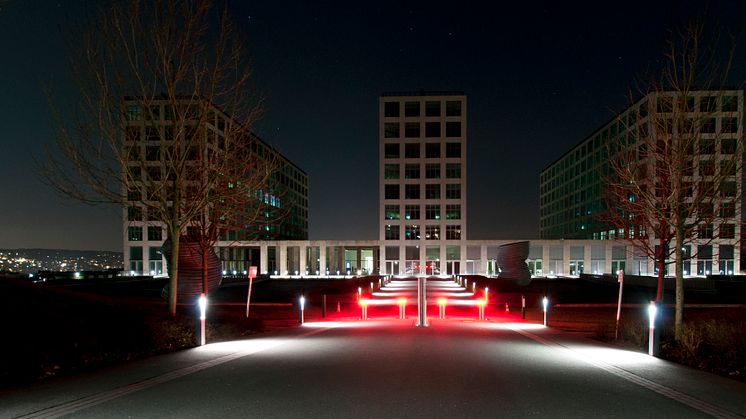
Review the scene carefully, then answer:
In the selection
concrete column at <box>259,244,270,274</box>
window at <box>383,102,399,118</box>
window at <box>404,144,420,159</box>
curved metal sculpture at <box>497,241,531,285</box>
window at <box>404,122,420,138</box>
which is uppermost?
window at <box>383,102,399,118</box>

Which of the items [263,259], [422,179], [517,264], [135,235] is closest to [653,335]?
[517,264]

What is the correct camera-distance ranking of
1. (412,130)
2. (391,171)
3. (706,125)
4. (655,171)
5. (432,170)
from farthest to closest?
1. (391,171)
2. (412,130)
3. (432,170)
4. (706,125)
5. (655,171)

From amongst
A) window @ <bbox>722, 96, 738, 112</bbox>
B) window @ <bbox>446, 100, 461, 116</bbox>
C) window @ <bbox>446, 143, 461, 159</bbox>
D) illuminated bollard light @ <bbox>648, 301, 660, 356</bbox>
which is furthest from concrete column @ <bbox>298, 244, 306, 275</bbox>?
illuminated bollard light @ <bbox>648, 301, 660, 356</bbox>

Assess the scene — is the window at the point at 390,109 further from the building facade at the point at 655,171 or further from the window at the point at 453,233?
the building facade at the point at 655,171

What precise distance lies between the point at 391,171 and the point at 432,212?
905 centimetres

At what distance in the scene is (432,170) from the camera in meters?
88.4

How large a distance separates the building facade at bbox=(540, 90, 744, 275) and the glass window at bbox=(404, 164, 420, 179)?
25.7 m

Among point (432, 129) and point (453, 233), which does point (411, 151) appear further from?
point (453, 233)

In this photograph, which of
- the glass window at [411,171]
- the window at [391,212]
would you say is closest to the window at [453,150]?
the glass window at [411,171]

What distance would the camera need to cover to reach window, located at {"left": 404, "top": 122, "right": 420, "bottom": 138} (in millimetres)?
88562

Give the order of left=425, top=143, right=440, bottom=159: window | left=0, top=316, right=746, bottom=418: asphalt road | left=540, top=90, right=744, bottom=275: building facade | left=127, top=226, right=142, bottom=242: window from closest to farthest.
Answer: left=0, top=316, right=746, bottom=418: asphalt road → left=540, top=90, right=744, bottom=275: building facade → left=127, top=226, right=142, bottom=242: window → left=425, top=143, right=440, bottom=159: window

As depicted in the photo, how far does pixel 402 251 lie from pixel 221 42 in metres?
72.6

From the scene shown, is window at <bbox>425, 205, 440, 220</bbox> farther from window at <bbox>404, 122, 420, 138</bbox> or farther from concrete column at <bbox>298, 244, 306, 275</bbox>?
concrete column at <bbox>298, 244, 306, 275</bbox>

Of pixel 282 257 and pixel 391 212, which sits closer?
→ pixel 282 257
